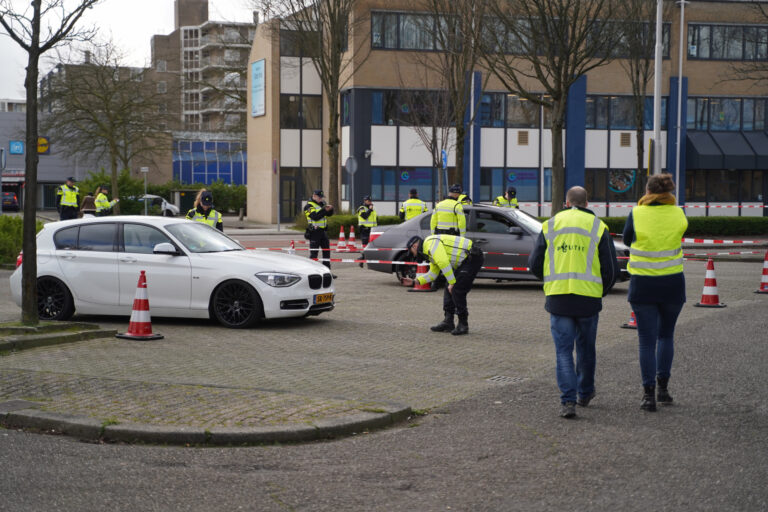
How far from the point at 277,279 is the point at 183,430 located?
18.5 feet

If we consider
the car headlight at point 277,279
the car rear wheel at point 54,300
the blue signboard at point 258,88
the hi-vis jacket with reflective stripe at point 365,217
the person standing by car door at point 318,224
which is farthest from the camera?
the blue signboard at point 258,88

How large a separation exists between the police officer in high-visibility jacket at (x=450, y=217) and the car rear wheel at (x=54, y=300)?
207 inches

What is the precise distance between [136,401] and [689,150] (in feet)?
141

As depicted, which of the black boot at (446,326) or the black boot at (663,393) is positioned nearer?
the black boot at (663,393)

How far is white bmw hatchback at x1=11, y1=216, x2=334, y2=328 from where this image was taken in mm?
12102

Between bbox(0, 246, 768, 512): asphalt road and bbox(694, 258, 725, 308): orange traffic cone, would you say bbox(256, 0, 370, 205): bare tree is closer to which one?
bbox(694, 258, 725, 308): orange traffic cone

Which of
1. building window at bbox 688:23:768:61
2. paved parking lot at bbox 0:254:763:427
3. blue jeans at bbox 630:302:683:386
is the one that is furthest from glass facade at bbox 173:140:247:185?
blue jeans at bbox 630:302:683:386

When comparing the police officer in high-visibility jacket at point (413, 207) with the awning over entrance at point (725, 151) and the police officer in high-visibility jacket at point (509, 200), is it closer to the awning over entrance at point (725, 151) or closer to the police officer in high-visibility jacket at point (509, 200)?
the police officer in high-visibility jacket at point (509, 200)

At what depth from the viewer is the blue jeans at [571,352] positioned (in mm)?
7316

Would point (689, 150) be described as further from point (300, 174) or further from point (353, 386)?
point (353, 386)

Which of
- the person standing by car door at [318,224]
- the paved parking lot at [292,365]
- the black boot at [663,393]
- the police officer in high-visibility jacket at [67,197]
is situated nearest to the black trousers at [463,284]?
the paved parking lot at [292,365]

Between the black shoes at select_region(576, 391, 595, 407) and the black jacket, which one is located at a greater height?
the black jacket

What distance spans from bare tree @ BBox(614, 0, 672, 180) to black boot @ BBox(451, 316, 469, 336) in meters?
27.6

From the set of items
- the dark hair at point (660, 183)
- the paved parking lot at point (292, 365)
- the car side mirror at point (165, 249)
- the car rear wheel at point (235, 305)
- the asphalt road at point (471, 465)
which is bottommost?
the asphalt road at point (471, 465)
